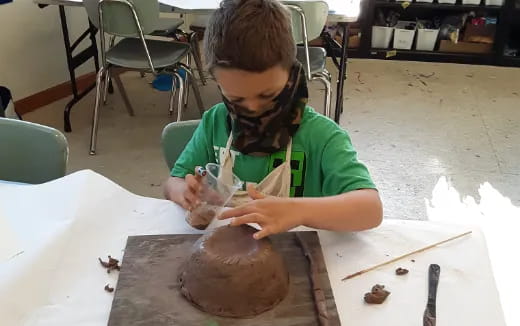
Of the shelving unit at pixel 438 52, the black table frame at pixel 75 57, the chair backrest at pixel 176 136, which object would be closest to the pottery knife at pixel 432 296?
the chair backrest at pixel 176 136

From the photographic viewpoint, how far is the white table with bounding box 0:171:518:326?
91 cm

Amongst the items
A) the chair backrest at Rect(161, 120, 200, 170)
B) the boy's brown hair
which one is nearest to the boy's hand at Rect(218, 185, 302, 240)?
the boy's brown hair

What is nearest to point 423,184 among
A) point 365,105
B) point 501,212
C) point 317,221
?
point 501,212

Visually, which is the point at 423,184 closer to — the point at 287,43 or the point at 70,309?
the point at 287,43

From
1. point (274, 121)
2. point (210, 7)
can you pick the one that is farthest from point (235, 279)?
point (210, 7)

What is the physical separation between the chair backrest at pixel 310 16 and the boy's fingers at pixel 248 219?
1680mm

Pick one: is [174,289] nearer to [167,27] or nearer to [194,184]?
[194,184]

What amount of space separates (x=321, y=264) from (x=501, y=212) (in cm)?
179

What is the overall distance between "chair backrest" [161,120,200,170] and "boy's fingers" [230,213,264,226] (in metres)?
0.56

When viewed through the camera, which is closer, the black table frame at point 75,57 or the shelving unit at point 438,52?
the black table frame at point 75,57

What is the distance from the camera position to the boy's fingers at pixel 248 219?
36.0 inches

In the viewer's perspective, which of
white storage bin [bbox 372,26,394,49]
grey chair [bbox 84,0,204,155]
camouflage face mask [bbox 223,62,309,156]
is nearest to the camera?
camouflage face mask [bbox 223,62,309,156]

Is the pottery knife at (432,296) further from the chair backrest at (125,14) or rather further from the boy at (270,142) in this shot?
the chair backrest at (125,14)

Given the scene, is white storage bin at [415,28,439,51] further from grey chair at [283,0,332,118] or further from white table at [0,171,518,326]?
white table at [0,171,518,326]
